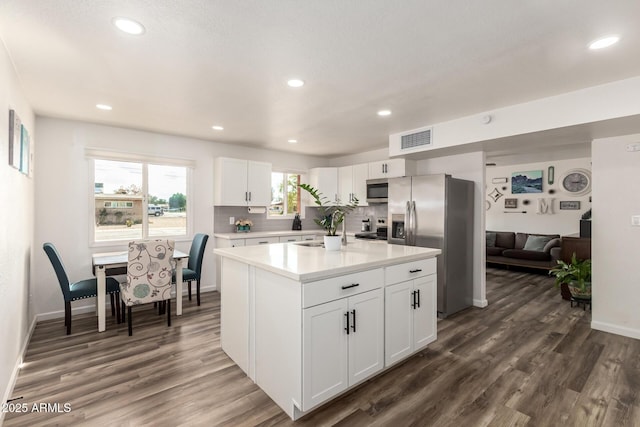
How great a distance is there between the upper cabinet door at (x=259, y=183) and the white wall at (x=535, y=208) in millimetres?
4898

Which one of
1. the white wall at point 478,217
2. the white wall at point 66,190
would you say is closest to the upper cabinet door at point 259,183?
the white wall at point 66,190

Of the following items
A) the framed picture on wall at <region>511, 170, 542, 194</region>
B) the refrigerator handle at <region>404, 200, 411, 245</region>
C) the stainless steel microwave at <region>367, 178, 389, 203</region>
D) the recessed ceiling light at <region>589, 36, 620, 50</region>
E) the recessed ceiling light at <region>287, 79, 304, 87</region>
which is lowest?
the refrigerator handle at <region>404, 200, 411, 245</region>

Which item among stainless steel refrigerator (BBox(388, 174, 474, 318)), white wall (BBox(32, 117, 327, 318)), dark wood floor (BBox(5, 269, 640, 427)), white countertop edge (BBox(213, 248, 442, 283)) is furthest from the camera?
stainless steel refrigerator (BBox(388, 174, 474, 318))

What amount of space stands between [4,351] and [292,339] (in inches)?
78.5

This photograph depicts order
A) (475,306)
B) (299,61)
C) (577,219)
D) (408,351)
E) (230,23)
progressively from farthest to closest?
(577,219) < (475,306) < (408,351) < (299,61) < (230,23)

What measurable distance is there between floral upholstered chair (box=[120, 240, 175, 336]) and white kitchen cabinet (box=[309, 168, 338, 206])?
3.17 meters

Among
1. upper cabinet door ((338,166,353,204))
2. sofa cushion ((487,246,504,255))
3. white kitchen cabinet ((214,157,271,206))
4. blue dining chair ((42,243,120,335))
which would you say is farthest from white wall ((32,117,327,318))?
sofa cushion ((487,246,504,255))

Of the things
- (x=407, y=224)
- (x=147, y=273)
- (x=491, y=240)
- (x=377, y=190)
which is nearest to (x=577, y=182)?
(x=491, y=240)

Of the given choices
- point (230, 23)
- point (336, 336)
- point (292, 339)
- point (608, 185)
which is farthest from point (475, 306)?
point (230, 23)

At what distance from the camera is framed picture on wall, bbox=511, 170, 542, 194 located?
6.99 metres

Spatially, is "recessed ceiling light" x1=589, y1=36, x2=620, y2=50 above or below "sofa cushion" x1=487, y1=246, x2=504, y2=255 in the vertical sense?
above

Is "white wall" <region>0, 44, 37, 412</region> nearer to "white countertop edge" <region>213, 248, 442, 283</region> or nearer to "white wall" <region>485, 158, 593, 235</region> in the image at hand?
"white countertop edge" <region>213, 248, 442, 283</region>

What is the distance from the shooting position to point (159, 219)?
468 centimetres

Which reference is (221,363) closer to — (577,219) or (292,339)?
(292,339)
